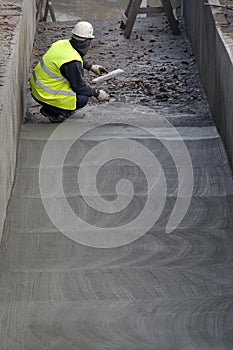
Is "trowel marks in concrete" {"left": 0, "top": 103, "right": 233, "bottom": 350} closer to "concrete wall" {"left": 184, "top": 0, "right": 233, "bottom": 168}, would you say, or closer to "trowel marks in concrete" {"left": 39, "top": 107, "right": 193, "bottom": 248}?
"trowel marks in concrete" {"left": 39, "top": 107, "right": 193, "bottom": 248}

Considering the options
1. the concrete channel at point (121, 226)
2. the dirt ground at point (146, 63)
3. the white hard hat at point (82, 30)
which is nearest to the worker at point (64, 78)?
the white hard hat at point (82, 30)

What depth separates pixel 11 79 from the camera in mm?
8656

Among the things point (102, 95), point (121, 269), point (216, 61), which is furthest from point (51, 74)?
point (121, 269)

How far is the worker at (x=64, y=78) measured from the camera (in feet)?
31.9

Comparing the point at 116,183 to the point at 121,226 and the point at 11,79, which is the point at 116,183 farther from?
the point at 11,79

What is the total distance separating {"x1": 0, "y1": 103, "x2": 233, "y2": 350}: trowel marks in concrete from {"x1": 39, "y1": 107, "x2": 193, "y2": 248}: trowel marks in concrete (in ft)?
0.17

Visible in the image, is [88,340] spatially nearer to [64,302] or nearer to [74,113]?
[64,302]

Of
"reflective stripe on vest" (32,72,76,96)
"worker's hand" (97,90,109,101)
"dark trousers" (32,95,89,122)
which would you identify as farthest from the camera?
"worker's hand" (97,90,109,101)

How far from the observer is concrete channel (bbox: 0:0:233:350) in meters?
5.95

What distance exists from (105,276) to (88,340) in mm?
999

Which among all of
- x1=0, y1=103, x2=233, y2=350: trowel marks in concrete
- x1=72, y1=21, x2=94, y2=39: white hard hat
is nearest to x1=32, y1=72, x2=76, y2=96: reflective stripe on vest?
x1=72, y1=21, x2=94, y2=39: white hard hat

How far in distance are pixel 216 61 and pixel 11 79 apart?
2732 mm

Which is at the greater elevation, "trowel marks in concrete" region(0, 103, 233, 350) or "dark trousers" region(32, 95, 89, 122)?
"trowel marks in concrete" region(0, 103, 233, 350)

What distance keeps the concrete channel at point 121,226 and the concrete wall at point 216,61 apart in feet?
0.32
